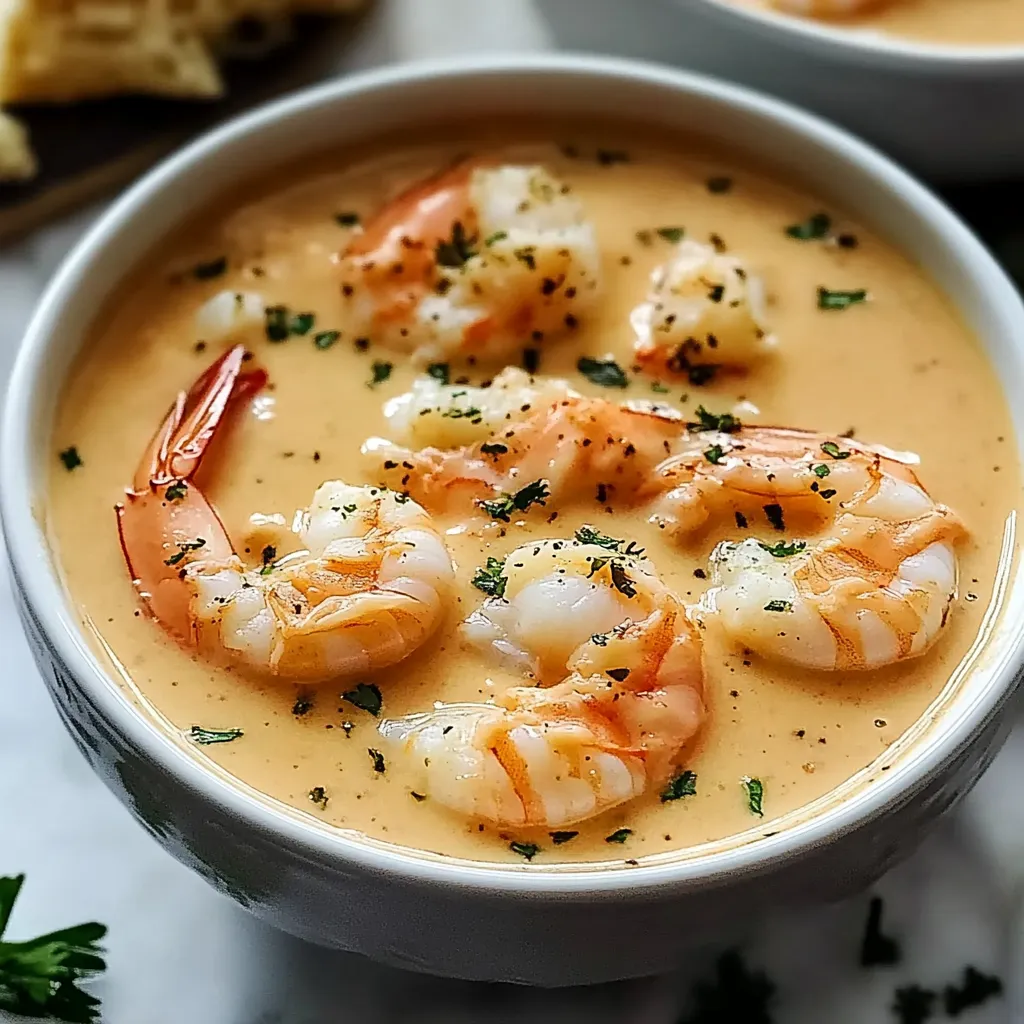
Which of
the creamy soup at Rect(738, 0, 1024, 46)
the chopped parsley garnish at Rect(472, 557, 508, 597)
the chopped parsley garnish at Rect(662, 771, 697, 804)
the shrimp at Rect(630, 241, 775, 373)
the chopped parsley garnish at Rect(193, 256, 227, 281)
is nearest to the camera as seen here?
the chopped parsley garnish at Rect(662, 771, 697, 804)

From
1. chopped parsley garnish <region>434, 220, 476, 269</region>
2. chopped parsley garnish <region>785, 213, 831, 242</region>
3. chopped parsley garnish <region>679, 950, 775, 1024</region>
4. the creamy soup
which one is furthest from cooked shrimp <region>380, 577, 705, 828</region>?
the creamy soup

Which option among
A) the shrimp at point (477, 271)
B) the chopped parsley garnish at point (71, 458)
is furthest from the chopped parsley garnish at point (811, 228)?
the chopped parsley garnish at point (71, 458)

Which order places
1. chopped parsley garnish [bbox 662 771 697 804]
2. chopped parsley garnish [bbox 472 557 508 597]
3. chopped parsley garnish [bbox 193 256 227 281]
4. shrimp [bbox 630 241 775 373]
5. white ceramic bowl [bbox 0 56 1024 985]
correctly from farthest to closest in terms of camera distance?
chopped parsley garnish [bbox 193 256 227 281]
shrimp [bbox 630 241 775 373]
chopped parsley garnish [bbox 472 557 508 597]
chopped parsley garnish [bbox 662 771 697 804]
white ceramic bowl [bbox 0 56 1024 985]

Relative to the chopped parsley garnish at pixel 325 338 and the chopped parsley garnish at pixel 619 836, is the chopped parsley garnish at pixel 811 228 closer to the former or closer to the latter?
the chopped parsley garnish at pixel 325 338

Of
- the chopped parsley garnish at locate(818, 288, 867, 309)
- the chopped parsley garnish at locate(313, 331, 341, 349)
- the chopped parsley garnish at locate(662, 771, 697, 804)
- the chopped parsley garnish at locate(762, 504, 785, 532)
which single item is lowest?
the chopped parsley garnish at locate(662, 771, 697, 804)

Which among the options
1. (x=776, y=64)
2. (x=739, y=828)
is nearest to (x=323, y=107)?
(x=776, y=64)

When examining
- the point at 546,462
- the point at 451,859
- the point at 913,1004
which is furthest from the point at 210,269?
the point at 913,1004

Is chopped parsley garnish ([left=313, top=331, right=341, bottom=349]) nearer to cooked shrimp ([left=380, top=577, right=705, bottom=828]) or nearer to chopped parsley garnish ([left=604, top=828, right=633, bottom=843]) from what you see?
cooked shrimp ([left=380, top=577, right=705, bottom=828])

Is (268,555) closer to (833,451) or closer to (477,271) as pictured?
(477,271)
